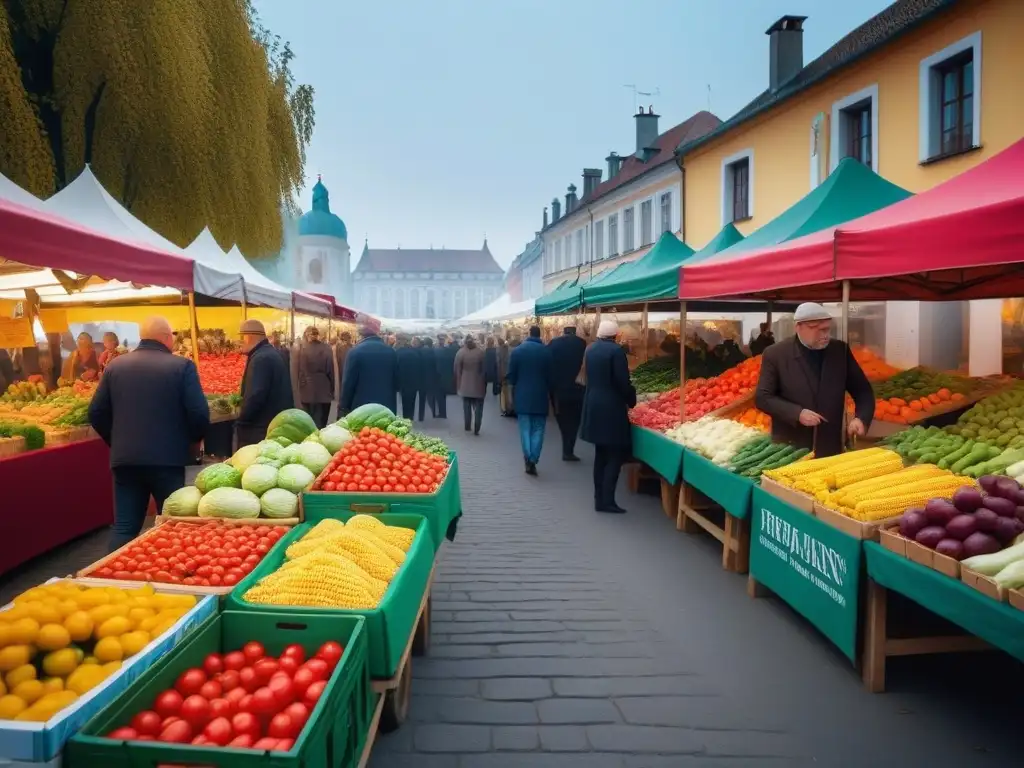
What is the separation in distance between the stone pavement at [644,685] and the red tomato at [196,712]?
114 centimetres

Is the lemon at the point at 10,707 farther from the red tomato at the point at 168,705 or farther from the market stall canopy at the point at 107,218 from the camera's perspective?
the market stall canopy at the point at 107,218

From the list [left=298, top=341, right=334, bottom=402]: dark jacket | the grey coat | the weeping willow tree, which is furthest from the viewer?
the grey coat

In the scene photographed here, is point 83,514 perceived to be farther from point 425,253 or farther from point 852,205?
point 425,253

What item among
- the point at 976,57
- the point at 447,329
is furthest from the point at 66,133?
the point at 447,329

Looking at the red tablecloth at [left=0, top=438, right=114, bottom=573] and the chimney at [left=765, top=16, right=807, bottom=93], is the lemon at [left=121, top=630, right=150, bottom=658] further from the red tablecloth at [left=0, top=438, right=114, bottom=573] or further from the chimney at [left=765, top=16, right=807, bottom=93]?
the chimney at [left=765, top=16, right=807, bottom=93]

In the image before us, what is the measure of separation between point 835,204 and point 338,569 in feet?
21.3

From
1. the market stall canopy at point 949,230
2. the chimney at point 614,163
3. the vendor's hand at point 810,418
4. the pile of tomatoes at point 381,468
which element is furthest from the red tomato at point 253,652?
the chimney at point 614,163

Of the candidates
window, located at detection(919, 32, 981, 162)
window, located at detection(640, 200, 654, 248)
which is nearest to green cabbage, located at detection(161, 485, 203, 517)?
window, located at detection(919, 32, 981, 162)

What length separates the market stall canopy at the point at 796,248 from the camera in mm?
5469

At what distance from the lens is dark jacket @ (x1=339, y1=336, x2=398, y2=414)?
381 inches

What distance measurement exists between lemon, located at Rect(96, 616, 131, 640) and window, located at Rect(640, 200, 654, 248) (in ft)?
89.1

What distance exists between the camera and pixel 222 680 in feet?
8.70

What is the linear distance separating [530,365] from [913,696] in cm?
703

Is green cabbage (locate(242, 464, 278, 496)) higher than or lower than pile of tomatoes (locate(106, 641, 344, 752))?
higher
